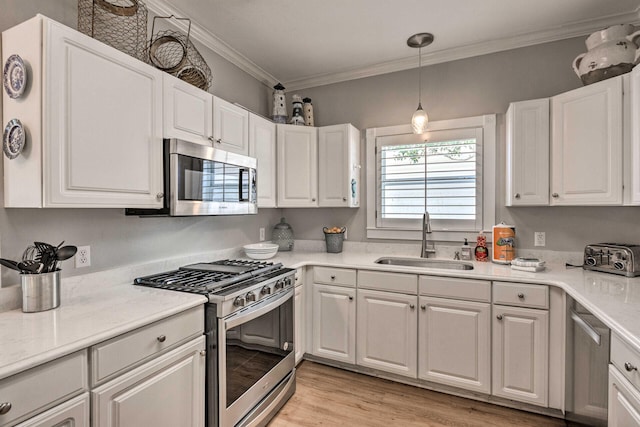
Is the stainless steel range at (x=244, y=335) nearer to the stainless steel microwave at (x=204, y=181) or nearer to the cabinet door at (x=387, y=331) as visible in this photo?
the stainless steel microwave at (x=204, y=181)

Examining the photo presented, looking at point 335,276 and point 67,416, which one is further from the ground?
point 335,276

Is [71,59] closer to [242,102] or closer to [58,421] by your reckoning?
[58,421]

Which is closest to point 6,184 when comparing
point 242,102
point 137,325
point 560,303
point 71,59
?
point 71,59

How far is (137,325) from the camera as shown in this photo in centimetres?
129

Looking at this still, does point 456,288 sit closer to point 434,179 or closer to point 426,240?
point 426,240

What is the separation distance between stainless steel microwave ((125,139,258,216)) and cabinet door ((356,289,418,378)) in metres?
1.19

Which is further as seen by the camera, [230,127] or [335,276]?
[335,276]

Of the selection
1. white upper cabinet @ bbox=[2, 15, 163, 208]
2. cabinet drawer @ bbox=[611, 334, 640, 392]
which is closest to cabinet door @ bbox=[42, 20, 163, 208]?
white upper cabinet @ bbox=[2, 15, 163, 208]

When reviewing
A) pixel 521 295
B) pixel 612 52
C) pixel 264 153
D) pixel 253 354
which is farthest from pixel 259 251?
pixel 612 52

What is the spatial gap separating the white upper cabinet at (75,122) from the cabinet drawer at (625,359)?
2218 mm

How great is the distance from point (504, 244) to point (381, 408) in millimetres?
1500

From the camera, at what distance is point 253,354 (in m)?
1.89

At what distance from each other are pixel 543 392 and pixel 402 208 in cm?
166

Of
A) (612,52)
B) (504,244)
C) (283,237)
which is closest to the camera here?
(612,52)
